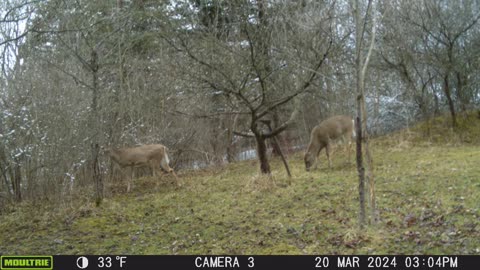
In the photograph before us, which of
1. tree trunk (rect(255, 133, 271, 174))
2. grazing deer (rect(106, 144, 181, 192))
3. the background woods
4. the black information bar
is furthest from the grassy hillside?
the background woods

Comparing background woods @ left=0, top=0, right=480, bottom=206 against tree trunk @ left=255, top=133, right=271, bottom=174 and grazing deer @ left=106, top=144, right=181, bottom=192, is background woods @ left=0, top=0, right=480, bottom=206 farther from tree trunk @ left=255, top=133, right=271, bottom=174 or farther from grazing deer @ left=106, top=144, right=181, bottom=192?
grazing deer @ left=106, top=144, right=181, bottom=192

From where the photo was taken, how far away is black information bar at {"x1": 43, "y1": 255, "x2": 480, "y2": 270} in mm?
4613

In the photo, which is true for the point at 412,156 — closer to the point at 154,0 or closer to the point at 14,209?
the point at 154,0

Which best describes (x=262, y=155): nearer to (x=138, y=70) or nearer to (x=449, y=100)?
(x=138, y=70)

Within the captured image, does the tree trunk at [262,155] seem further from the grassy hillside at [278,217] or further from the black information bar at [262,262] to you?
the black information bar at [262,262]

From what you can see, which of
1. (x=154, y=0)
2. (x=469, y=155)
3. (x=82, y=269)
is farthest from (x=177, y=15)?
(x=469, y=155)

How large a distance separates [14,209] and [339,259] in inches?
271

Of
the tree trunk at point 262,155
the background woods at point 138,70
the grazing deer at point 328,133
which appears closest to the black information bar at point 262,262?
the background woods at point 138,70

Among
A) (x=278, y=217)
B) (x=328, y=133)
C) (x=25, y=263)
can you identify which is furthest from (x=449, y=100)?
(x=25, y=263)

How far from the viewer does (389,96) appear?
17.4 meters

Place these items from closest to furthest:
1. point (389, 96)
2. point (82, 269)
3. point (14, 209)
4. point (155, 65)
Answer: point (82, 269), point (14, 209), point (155, 65), point (389, 96)
